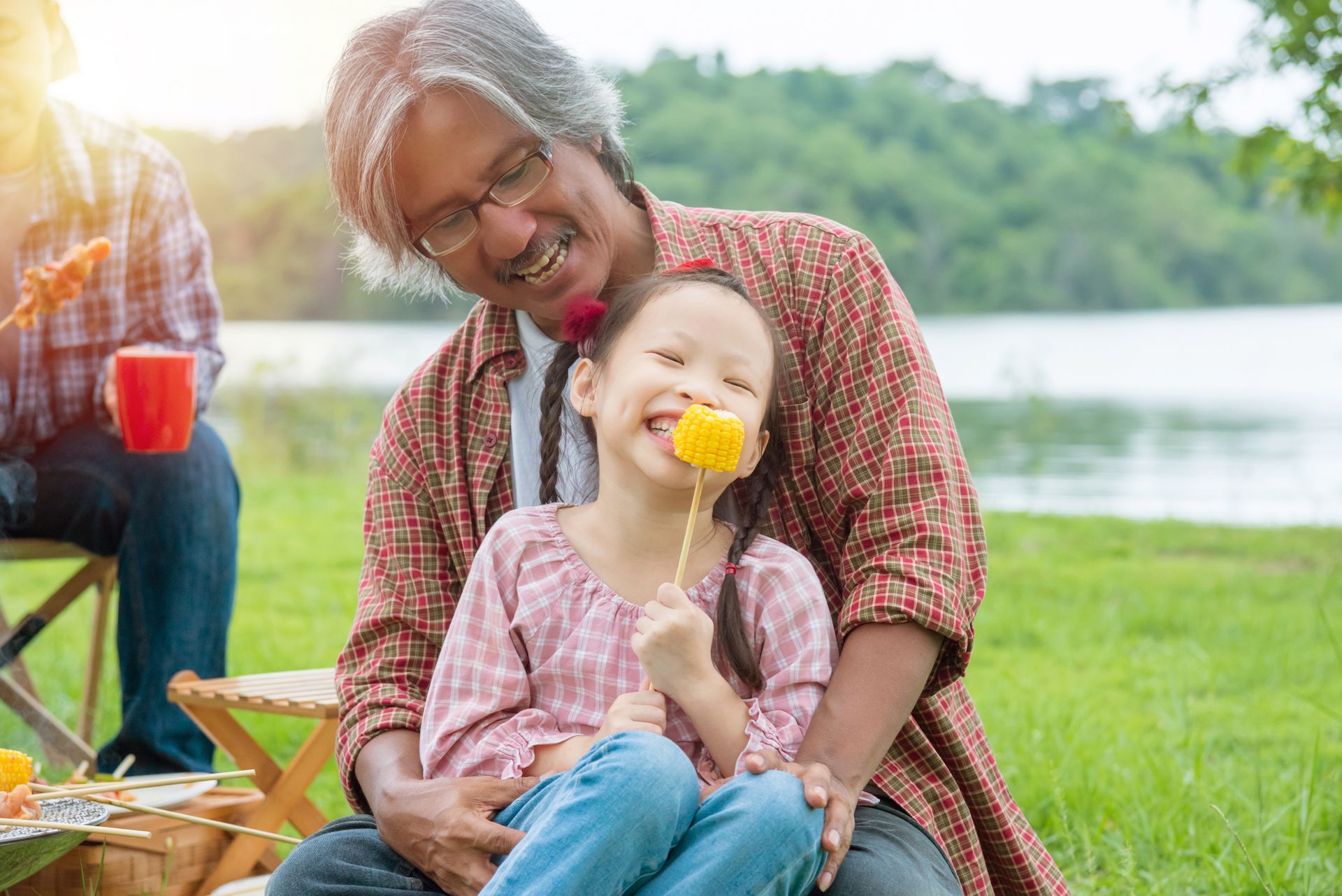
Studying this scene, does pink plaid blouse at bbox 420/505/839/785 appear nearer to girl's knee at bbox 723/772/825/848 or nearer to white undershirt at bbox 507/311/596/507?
girl's knee at bbox 723/772/825/848

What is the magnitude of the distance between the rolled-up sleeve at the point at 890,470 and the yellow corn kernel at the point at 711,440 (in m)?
0.27

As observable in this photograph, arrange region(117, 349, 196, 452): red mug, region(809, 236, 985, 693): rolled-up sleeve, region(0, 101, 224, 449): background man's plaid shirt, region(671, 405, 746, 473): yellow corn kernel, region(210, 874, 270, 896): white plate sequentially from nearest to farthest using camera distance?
region(671, 405, 746, 473): yellow corn kernel, region(809, 236, 985, 693): rolled-up sleeve, region(210, 874, 270, 896): white plate, region(117, 349, 196, 452): red mug, region(0, 101, 224, 449): background man's plaid shirt

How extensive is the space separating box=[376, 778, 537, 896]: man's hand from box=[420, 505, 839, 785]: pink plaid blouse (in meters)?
0.04

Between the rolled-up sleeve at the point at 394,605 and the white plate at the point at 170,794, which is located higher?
the rolled-up sleeve at the point at 394,605

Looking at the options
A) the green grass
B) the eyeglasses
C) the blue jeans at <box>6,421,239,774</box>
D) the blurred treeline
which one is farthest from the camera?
the blurred treeline

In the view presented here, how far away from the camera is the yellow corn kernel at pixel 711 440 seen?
1631mm

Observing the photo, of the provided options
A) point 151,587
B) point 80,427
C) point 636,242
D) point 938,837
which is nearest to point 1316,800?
point 938,837

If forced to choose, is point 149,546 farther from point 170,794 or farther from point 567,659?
point 567,659

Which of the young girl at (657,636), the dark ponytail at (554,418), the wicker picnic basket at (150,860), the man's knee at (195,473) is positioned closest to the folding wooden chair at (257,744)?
the wicker picnic basket at (150,860)

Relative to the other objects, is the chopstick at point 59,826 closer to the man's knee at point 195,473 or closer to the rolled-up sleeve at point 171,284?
the man's knee at point 195,473

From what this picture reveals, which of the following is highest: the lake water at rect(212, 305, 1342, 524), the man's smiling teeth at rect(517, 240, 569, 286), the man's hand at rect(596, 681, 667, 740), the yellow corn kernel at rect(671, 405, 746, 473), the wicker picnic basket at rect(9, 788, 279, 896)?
the man's smiling teeth at rect(517, 240, 569, 286)

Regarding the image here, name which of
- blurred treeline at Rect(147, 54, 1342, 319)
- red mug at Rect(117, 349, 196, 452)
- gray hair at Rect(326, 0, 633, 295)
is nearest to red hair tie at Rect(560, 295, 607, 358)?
gray hair at Rect(326, 0, 633, 295)

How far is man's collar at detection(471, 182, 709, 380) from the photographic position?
206cm

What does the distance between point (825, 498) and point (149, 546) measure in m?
1.96
